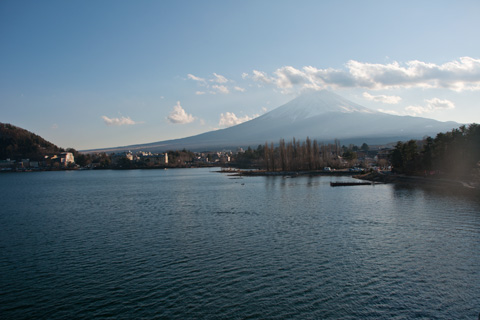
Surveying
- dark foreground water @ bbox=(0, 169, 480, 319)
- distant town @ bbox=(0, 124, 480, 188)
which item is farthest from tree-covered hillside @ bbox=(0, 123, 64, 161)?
dark foreground water @ bbox=(0, 169, 480, 319)

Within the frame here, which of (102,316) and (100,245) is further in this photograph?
(100,245)

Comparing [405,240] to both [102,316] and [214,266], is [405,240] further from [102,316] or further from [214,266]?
[102,316]

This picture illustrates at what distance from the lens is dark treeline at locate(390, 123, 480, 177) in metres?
34.5

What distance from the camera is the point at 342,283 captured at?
10.2m

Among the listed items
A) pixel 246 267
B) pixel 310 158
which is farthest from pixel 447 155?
pixel 310 158

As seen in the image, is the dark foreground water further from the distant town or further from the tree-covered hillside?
the tree-covered hillside

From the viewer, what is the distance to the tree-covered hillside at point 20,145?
14825cm

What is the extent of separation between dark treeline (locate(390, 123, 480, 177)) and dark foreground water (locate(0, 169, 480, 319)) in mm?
15363

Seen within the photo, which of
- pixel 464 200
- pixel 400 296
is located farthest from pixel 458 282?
pixel 464 200

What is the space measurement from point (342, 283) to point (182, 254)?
6111mm

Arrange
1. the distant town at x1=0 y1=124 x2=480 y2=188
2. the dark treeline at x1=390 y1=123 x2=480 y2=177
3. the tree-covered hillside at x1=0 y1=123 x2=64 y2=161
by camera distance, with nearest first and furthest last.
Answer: the dark treeline at x1=390 y1=123 x2=480 y2=177
the distant town at x1=0 y1=124 x2=480 y2=188
the tree-covered hillside at x1=0 y1=123 x2=64 y2=161

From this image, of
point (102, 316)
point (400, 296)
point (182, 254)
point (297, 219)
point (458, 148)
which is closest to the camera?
point (102, 316)

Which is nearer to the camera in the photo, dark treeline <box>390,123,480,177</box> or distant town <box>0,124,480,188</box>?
dark treeline <box>390,123,480,177</box>

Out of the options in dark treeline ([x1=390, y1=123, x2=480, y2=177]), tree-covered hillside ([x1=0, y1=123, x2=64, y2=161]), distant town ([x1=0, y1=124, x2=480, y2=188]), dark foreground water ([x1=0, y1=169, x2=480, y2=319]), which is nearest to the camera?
dark foreground water ([x1=0, y1=169, x2=480, y2=319])
